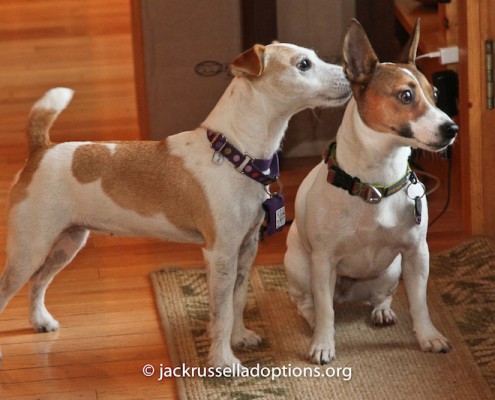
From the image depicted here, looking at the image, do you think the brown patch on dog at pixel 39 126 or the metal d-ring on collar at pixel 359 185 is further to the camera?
the brown patch on dog at pixel 39 126

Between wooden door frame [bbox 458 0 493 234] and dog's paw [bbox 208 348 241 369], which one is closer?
dog's paw [bbox 208 348 241 369]

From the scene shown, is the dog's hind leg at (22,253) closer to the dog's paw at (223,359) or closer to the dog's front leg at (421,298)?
the dog's paw at (223,359)

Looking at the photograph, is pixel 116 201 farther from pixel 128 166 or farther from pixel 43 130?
pixel 43 130

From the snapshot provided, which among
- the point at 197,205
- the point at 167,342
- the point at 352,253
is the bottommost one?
the point at 167,342

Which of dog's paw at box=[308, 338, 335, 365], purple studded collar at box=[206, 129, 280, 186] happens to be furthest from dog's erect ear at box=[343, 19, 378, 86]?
dog's paw at box=[308, 338, 335, 365]

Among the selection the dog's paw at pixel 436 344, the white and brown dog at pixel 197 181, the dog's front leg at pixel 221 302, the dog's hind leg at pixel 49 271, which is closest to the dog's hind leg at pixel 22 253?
the white and brown dog at pixel 197 181

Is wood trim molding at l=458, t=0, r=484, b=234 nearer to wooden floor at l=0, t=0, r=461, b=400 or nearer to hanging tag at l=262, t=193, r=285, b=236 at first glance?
wooden floor at l=0, t=0, r=461, b=400

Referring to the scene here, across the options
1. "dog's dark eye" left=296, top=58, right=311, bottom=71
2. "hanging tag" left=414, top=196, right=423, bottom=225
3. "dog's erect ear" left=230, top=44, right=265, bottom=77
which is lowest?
"hanging tag" left=414, top=196, right=423, bottom=225

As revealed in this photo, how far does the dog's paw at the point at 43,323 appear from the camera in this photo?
2.89 metres

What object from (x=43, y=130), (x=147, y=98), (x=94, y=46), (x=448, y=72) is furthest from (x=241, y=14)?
(x=94, y=46)

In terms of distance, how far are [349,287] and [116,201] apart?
2.32ft

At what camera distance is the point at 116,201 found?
2625mm

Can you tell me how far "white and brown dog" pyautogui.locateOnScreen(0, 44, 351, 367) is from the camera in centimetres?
250

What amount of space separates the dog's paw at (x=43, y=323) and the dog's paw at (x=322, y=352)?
74 cm
